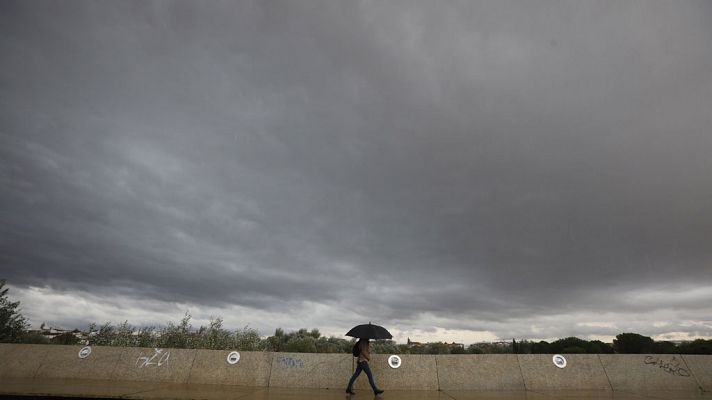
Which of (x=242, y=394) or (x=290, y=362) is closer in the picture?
(x=242, y=394)

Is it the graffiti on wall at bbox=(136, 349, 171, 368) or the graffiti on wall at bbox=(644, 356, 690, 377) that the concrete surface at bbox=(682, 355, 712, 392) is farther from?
the graffiti on wall at bbox=(136, 349, 171, 368)

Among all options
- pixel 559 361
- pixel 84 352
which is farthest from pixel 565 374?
pixel 84 352

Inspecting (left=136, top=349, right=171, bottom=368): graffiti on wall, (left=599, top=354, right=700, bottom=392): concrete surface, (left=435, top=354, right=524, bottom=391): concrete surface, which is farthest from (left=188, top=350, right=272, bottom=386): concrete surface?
(left=599, top=354, right=700, bottom=392): concrete surface

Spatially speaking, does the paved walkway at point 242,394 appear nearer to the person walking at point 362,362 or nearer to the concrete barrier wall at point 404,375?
the person walking at point 362,362

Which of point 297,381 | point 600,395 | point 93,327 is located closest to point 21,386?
point 297,381

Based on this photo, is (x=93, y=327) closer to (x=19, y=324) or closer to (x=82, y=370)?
(x=82, y=370)

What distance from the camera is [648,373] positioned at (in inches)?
470

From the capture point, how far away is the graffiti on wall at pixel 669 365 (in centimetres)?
1202

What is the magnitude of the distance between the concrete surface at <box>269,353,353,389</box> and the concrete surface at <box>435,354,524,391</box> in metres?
3.20

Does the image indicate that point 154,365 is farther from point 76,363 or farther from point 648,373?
point 648,373

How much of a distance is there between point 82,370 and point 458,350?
52.3 feet

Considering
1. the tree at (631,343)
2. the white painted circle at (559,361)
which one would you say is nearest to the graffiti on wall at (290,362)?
the white painted circle at (559,361)

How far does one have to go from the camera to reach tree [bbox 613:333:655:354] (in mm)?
23881

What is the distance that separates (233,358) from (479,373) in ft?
27.2
